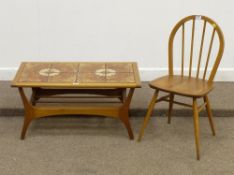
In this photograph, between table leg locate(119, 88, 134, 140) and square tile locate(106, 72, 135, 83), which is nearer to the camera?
square tile locate(106, 72, 135, 83)

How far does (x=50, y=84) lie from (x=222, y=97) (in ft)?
5.22

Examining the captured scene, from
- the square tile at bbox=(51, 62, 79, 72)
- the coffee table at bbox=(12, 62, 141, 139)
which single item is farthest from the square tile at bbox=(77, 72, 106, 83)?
the square tile at bbox=(51, 62, 79, 72)

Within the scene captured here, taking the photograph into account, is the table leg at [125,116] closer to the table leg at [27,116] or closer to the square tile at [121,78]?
the square tile at [121,78]

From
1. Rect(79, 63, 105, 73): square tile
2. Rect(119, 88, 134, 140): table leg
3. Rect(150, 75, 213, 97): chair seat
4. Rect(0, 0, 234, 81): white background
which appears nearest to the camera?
Rect(150, 75, 213, 97): chair seat

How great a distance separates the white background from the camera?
3.63 m

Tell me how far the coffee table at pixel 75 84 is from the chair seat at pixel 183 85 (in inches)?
6.6

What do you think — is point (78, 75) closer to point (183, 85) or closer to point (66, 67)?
point (66, 67)

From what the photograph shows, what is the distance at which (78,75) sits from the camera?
289cm

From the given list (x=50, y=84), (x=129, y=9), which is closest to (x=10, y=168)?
(x=50, y=84)

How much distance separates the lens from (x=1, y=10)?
11.9 feet

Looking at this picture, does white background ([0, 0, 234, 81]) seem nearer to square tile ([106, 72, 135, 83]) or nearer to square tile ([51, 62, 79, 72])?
square tile ([51, 62, 79, 72])

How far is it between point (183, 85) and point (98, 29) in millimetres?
1245

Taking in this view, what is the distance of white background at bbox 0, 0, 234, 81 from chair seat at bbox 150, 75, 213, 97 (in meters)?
0.91

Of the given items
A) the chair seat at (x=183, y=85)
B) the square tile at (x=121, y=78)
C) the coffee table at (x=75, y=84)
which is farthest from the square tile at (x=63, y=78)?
the chair seat at (x=183, y=85)
